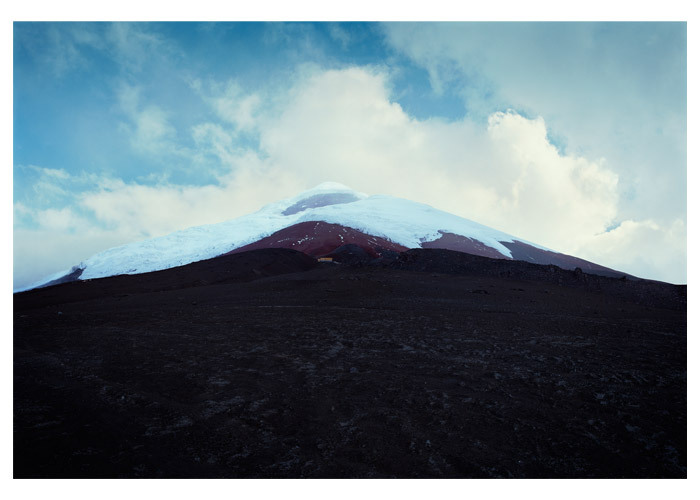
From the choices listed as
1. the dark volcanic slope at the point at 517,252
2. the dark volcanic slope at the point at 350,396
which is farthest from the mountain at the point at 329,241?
the dark volcanic slope at the point at 350,396

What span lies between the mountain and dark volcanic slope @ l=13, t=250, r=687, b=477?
92.0ft

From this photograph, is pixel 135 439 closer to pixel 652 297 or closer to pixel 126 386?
pixel 126 386

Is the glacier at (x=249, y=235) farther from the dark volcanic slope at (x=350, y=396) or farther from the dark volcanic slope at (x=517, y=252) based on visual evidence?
the dark volcanic slope at (x=350, y=396)

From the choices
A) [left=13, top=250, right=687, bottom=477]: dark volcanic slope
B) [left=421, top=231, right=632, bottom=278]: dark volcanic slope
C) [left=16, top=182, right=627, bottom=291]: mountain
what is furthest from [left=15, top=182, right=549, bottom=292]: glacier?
[left=13, top=250, right=687, bottom=477]: dark volcanic slope

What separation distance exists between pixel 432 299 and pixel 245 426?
11965 mm

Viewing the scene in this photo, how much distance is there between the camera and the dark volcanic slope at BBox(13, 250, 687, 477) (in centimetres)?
305

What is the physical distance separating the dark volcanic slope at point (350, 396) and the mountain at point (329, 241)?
2804 centimetres

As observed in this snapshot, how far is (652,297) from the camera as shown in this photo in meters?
17.1

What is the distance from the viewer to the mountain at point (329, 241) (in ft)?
150

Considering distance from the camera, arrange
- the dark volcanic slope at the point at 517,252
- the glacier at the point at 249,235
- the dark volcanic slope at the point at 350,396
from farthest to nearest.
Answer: the dark volcanic slope at the point at 517,252 → the glacier at the point at 249,235 → the dark volcanic slope at the point at 350,396

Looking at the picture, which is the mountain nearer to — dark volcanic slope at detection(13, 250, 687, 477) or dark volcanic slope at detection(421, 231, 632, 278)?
dark volcanic slope at detection(421, 231, 632, 278)

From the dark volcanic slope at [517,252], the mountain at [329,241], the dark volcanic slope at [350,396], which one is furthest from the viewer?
the dark volcanic slope at [517,252]

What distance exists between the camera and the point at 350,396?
454 cm

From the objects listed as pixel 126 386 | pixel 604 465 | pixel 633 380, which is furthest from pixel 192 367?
pixel 633 380
